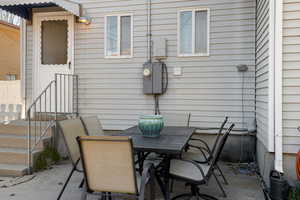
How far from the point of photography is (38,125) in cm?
453

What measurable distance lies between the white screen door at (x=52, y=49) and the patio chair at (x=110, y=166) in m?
3.35

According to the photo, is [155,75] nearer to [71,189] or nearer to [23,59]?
[71,189]

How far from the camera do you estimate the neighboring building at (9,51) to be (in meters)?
8.59

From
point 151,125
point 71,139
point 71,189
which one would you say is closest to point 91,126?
point 71,139

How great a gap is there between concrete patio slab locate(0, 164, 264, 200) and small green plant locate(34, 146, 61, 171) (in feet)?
0.74

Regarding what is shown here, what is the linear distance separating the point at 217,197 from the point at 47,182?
235cm

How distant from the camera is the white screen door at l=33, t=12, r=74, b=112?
5133mm

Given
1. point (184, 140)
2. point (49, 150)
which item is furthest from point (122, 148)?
point (49, 150)

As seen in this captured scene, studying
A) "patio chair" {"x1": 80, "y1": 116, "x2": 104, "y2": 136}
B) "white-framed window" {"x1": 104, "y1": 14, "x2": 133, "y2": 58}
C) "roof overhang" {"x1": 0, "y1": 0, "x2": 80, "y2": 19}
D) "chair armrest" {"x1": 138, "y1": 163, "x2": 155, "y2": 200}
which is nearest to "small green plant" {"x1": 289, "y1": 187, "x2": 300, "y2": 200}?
"chair armrest" {"x1": 138, "y1": 163, "x2": 155, "y2": 200}

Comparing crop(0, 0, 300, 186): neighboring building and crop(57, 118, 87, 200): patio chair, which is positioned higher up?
crop(0, 0, 300, 186): neighboring building

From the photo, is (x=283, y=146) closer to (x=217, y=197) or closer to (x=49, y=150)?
Result: (x=217, y=197)

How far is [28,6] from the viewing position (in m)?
5.15

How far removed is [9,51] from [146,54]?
6.82 m

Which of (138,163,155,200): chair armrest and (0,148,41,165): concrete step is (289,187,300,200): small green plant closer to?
(138,163,155,200): chair armrest
